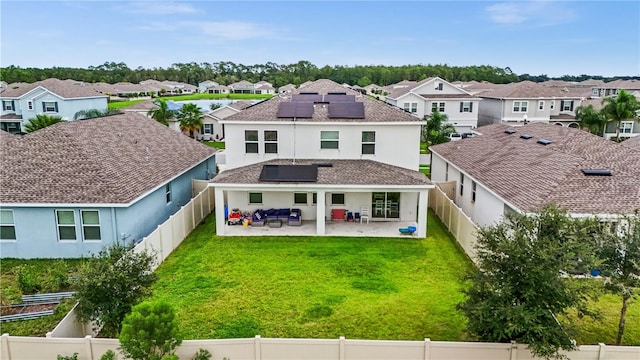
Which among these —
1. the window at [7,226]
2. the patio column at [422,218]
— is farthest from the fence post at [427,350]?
the window at [7,226]

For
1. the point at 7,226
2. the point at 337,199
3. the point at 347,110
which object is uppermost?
the point at 347,110

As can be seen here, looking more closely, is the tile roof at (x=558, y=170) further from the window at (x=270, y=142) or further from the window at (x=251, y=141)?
the window at (x=251, y=141)

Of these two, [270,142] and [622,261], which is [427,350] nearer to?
[622,261]

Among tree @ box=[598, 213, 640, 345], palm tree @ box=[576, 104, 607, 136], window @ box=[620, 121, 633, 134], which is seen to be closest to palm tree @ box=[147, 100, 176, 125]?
palm tree @ box=[576, 104, 607, 136]

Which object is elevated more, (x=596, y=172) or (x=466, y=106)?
(x=466, y=106)

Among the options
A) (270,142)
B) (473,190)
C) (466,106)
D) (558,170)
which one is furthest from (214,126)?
(558,170)

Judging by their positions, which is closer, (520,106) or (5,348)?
(5,348)

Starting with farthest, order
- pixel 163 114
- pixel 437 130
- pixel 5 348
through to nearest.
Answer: pixel 163 114, pixel 437 130, pixel 5 348
